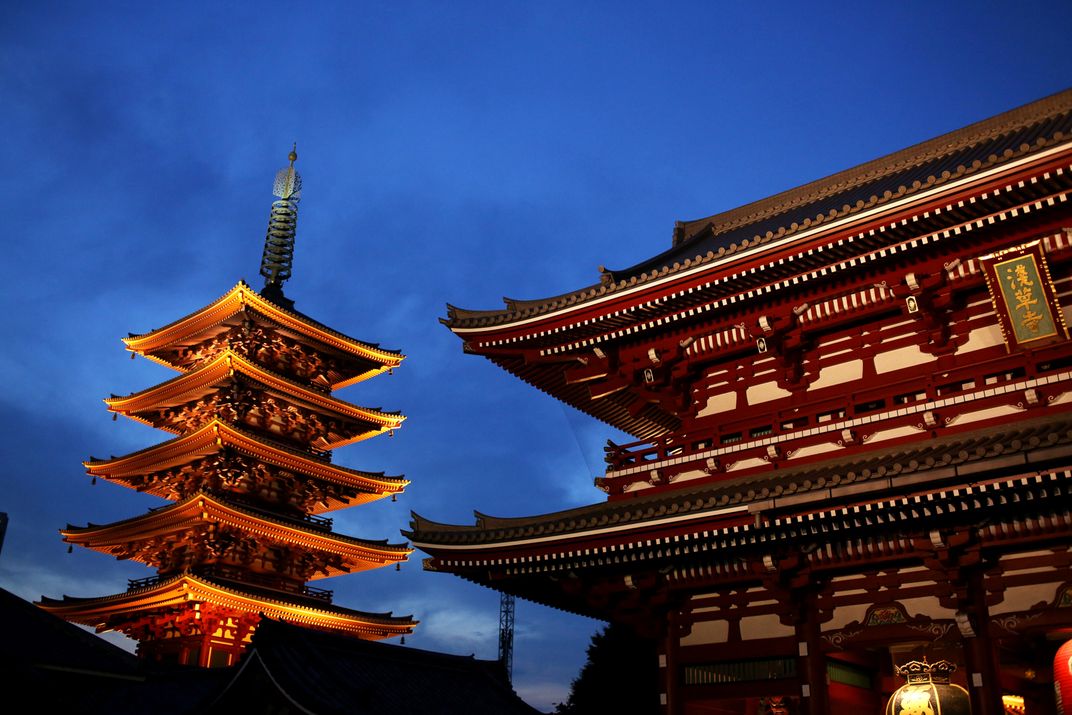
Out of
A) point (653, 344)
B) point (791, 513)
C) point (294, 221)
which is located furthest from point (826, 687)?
point (294, 221)

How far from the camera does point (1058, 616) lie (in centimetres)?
1149

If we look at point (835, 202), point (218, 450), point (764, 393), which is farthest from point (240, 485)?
point (835, 202)

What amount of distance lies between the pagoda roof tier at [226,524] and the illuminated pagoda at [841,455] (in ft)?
57.5

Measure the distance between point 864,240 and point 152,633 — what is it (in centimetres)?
Answer: 3019

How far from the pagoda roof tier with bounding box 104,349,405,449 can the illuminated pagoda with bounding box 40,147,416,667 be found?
7 cm

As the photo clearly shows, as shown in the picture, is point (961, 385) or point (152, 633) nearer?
point (961, 385)

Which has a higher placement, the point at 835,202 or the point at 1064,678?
the point at 835,202

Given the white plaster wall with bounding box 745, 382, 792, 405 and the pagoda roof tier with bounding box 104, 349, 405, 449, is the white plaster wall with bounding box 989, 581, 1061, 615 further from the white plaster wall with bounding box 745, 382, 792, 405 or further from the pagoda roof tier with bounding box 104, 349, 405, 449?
the pagoda roof tier with bounding box 104, 349, 405, 449

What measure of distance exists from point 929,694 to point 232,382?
29.3 meters

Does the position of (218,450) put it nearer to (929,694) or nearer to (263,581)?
(263,581)

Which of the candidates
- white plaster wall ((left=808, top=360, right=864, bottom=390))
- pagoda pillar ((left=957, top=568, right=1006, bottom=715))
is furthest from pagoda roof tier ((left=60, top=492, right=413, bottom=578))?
pagoda pillar ((left=957, top=568, right=1006, bottom=715))

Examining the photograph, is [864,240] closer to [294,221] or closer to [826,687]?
[826,687]

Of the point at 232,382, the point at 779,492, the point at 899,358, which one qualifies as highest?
the point at 232,382

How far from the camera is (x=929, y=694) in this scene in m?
11.7
